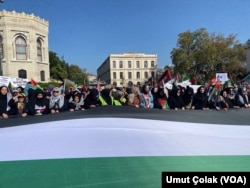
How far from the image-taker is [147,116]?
4.17 meters

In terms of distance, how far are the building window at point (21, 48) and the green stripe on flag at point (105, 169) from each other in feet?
156

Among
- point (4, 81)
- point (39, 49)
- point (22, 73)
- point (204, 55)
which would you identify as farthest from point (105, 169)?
point (204, 55)

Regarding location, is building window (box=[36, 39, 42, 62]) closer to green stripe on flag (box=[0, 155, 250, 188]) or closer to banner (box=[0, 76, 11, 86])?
banner (box=[0, 76, 11, 86])

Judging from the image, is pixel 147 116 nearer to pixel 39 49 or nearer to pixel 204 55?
pixel 39 49

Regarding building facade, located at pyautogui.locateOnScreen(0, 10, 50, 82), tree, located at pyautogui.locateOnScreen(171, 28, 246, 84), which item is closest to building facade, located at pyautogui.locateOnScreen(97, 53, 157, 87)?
tree, located at pyautogui.locateOnScreen(171, 28, 246, 84)

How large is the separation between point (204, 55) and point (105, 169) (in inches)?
2358

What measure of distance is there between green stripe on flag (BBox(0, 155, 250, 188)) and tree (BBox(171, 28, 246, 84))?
57697mm

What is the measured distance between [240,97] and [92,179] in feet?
13.2

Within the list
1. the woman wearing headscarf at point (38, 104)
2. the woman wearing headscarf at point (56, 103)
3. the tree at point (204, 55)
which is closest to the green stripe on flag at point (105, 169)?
the woman wearing headscarf at point (38, 104)

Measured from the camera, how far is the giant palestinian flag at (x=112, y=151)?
287 centimetres

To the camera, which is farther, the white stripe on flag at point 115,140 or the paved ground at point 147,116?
the paved ground at point 147,116

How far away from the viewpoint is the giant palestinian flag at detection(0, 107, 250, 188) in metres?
2.87

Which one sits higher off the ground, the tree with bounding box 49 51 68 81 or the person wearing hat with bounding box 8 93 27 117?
Answer: the tree with bounding box 49 51 68 81

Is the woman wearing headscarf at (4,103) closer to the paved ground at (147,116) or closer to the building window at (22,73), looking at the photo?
the paved ground at (147,116)
